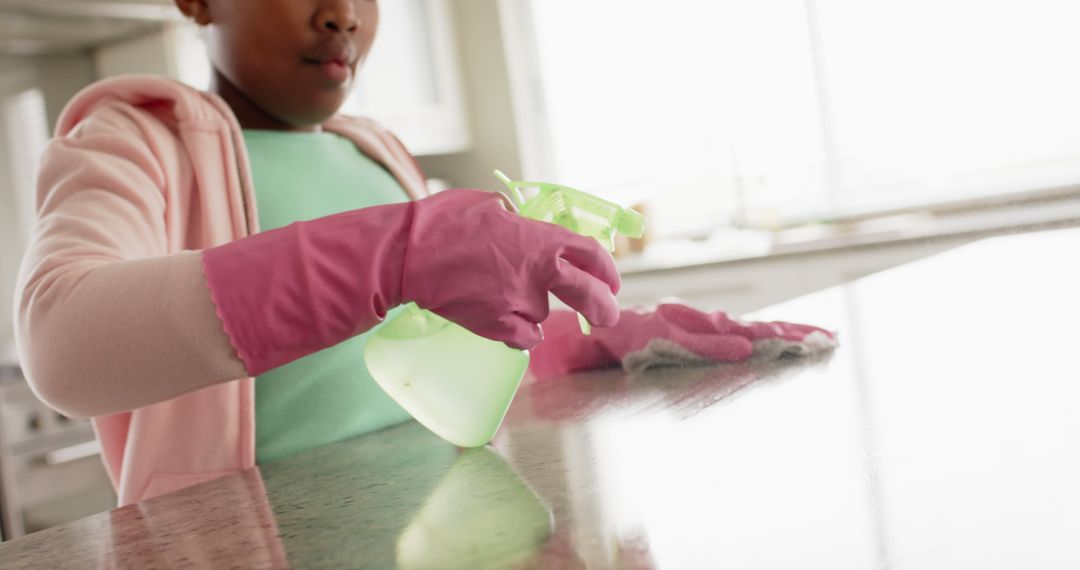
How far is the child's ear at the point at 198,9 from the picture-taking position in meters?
1.05

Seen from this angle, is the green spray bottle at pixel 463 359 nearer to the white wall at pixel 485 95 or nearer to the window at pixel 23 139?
the window at pixel 23 139

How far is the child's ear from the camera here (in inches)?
41.5

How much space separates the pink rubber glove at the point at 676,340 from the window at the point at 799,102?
2.16 m

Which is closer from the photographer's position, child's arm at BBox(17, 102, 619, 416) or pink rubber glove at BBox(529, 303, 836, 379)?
child's arm at BBox(17, 102, 619, 416)

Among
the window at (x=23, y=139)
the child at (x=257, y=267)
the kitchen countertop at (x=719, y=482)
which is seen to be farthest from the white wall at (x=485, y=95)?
the kitchen countertop at (x=719, y=482)

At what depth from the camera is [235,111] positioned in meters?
1.09

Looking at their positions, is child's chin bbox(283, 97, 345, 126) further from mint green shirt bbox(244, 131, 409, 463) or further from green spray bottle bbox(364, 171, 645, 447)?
green spray bottle bbox(364, 171, 645, 447)

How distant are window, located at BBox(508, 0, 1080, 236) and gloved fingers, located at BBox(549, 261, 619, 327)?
2.44 m

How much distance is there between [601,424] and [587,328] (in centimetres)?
7

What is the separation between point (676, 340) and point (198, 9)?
0.58m

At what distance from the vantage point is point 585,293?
67cm

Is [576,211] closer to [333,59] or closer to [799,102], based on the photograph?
[333,59]

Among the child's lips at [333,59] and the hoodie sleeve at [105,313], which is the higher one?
the child's lips at [333,59]

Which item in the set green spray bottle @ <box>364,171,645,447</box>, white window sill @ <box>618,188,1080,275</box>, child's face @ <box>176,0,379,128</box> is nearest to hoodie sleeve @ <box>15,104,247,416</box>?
green spray bottle @ <box>364,171,645,447</box>
